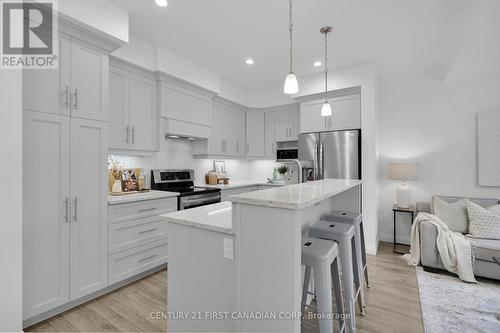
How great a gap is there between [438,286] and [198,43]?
393 centimetres

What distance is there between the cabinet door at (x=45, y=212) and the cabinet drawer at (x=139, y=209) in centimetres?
42

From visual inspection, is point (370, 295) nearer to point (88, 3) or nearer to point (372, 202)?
point (372, 202)

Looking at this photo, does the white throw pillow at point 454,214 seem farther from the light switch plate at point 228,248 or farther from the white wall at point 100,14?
the white wall at point 100,14

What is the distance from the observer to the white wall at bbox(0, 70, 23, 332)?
1.62 metres

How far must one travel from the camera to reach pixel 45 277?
77.5 inches

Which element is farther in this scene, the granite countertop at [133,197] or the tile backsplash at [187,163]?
the tile backsplash at [187,163]

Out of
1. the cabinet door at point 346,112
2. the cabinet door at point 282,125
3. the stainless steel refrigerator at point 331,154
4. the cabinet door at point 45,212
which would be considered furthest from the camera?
the cabinet door at point 282,125

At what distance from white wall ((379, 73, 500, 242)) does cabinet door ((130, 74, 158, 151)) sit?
145 inches

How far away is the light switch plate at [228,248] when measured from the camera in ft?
4.49

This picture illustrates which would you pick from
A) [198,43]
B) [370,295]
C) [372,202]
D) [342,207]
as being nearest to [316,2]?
[198,43]

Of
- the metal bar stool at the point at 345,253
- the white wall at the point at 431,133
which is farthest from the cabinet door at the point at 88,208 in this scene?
the white wall at the point at 431,133

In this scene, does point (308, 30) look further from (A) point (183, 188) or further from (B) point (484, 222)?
(B) point (484, 222)

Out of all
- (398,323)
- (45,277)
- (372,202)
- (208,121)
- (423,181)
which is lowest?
(398,323)

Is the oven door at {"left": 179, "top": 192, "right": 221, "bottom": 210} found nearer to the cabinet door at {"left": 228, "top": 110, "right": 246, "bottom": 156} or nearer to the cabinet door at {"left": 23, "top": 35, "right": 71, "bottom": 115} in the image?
the cabinet door at {"left": 228, "top": 110, "right": 246, "bottom": 156}
